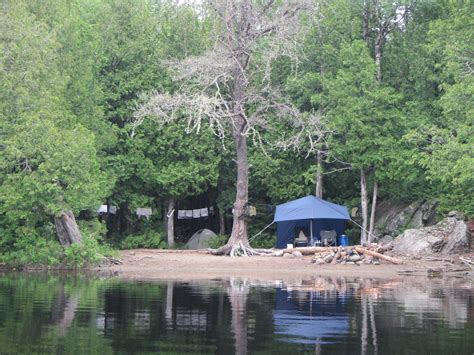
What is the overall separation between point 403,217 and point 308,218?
16.2ft

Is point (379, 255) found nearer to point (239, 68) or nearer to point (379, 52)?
point (239, 68)

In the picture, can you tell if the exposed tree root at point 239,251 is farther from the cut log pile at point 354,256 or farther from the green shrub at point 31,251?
the green shrub at point 31,251

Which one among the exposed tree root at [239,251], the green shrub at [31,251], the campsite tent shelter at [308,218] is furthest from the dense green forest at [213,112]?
the campsite tent shelter at [308,218]

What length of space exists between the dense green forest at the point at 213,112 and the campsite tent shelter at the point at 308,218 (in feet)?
5.57

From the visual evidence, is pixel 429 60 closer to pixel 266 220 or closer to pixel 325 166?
pixel 325 166

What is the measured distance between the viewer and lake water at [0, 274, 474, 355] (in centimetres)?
1074

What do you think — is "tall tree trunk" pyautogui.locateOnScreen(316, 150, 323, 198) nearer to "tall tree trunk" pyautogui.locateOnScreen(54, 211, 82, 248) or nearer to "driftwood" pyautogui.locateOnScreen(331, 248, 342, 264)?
"driftwood" pyautogui.locateOnScreen(331, 248, 342, 264)

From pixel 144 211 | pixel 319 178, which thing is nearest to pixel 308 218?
pixel 319 178

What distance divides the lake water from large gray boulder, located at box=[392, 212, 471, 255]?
10.7 metres

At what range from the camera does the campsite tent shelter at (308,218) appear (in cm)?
→ 3769

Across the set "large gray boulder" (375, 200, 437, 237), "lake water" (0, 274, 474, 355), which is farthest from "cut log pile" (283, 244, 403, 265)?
"lake water" (0, 274, 474, 355)

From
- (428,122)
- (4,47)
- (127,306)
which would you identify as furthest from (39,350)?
(428,122)

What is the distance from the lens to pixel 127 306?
1552 centimetres

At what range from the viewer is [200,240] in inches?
1687
